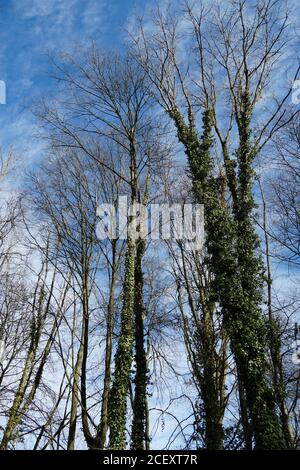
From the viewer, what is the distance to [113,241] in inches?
536

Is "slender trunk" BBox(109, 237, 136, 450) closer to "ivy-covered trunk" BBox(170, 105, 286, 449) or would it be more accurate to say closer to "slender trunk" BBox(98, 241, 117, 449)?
"slender trunk" BBox(98, 241, 117, 449)

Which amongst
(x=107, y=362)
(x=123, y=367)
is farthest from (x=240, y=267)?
(x=107, y=362)

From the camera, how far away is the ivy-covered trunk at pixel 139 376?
36.8 ft

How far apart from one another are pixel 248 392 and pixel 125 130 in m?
9.33

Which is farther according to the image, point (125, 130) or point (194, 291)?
point (125, 130)

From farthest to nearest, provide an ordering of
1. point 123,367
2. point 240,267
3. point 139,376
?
point 139,376 → point 240,267 → point 123,367

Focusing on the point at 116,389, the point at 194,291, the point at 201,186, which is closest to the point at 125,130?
the point at 201,186

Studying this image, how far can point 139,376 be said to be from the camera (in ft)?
38.9

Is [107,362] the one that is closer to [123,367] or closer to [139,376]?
[139,376]

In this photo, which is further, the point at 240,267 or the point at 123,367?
the point at 240,267

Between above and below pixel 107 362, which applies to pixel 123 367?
→ below
